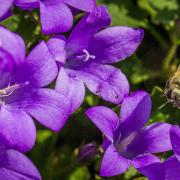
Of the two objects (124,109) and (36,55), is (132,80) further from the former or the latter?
(36,55)

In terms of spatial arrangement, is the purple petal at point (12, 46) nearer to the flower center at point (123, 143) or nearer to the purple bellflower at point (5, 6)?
the purple bellflower at point (5, 6)

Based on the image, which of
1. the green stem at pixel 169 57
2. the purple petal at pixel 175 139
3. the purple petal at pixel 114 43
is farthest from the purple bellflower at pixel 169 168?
the green stem at pixel 169 57

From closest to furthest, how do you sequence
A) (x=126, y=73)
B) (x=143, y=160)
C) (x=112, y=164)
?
(x=112, y=164)
(x=143, y=160)
(x=126, y=73)

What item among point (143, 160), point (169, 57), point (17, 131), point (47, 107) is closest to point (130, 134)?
point (143, 160)

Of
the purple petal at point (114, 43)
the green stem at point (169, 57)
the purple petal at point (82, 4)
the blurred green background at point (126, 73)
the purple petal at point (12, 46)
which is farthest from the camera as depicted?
the green stem at point (169, 57)

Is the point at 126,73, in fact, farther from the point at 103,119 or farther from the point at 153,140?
the point at 103,119

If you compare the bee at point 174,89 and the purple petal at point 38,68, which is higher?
the purple petal at point 38,68
